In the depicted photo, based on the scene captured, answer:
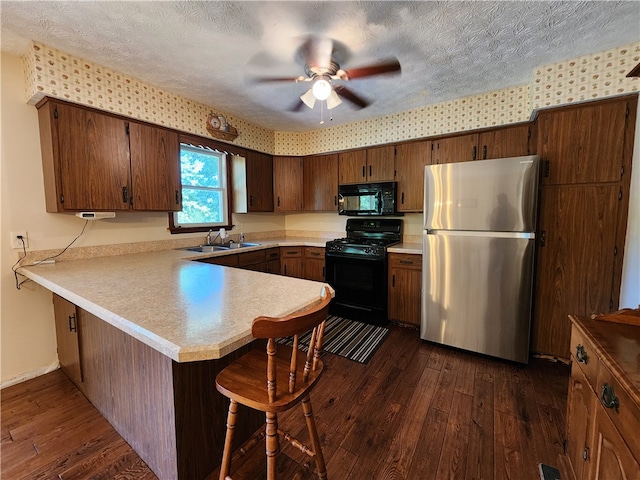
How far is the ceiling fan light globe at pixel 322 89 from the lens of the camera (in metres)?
1.86

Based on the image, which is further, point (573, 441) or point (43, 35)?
point (43, 35)

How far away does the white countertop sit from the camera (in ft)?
2.95

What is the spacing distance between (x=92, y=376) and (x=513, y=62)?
384cm

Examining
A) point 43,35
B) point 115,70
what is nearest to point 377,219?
point 115,70

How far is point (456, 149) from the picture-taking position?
2.88 meters

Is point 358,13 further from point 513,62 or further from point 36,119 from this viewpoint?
point 36,119

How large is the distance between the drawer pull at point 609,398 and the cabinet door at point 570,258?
69.1 inches

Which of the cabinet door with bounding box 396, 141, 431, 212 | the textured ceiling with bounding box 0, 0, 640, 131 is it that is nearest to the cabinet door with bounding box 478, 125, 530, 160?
the textured ceiling with bounding box 0, 0, 640, 131

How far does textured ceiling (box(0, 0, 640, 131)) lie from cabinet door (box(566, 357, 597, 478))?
1.92m

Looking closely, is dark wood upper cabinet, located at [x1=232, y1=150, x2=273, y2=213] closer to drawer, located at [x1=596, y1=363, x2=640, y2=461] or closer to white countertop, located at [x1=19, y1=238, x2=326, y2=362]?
white countertop, located at [x1=19, y1=238, x2=326, y2=362]

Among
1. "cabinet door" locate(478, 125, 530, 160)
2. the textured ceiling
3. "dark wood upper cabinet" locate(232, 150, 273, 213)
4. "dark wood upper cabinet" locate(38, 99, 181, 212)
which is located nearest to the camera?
the textured ceiling

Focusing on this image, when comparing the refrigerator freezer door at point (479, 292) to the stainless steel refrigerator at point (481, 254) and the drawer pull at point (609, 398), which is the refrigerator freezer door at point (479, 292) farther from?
the drawer pull at point (609, 398)

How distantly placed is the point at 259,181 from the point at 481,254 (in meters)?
2.82

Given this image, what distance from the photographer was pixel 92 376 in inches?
70.2
